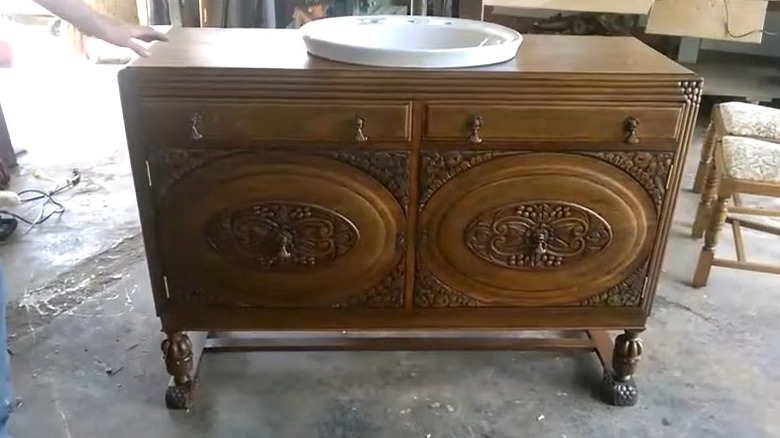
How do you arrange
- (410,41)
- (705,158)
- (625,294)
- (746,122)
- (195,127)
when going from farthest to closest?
(705,158)
(746,122)
(410,41)
(625,294)
(195,127)

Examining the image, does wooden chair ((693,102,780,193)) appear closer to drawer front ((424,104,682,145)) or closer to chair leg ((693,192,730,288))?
chair leg ((693,192,730,288))

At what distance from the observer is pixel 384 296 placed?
1428mm

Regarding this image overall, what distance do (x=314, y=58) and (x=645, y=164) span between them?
2.07ft

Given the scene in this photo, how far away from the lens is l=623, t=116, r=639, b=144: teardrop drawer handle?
127cm

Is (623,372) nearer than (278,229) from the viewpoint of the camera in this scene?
No

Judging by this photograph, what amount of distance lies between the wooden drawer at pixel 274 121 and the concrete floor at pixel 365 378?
598mm

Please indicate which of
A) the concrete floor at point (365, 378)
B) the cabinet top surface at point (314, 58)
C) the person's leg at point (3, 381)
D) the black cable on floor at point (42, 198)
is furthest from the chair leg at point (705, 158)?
the black cable on floor at point (42, 198)

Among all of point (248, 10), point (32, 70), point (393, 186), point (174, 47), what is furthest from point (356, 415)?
point (32, 70)

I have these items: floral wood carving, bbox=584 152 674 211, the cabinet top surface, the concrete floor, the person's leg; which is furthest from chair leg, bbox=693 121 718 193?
the person's leg

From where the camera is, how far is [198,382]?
5.21ft

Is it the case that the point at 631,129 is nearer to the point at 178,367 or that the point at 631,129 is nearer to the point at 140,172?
the point at 140,172

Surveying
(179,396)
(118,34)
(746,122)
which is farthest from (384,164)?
(746,122)

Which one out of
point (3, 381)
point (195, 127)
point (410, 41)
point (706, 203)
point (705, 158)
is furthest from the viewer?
point (705, 158)

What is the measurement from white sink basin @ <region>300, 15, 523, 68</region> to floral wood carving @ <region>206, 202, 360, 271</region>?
29 cm
